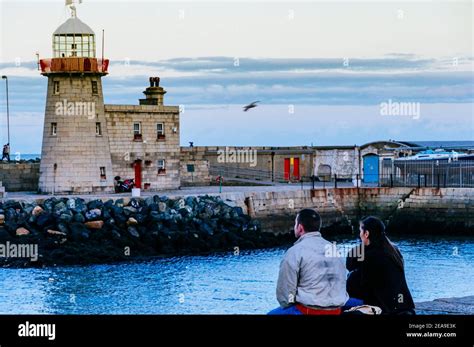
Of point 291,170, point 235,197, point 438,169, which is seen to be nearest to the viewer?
point 235,197

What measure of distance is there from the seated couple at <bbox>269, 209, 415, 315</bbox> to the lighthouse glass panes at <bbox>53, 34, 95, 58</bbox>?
1100 inches

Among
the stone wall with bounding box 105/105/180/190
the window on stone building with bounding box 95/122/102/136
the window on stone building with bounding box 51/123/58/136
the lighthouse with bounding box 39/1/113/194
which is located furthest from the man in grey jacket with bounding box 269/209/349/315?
the stone wall with bounding box 105/105/180/190

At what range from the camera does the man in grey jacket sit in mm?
8516

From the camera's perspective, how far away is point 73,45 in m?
36.4

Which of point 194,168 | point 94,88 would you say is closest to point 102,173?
point 94,88

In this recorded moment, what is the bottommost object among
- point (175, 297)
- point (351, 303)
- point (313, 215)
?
point (175, 297)

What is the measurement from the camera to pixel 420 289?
26.4 m

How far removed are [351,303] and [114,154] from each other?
30.3 m

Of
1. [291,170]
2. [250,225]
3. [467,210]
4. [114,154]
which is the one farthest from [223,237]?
[291,170]

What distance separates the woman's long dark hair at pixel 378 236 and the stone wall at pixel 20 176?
30533mm

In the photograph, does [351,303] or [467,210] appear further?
[467,210]

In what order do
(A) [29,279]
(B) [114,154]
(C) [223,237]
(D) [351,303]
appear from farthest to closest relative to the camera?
(B) [114,154]
(C) [223,237]
(A) [29,279]
(D) [351,303]

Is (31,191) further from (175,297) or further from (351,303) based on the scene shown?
(351,303)

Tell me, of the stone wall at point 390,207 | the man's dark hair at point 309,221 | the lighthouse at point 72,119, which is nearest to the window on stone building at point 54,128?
the lighthouse at point 72,119
